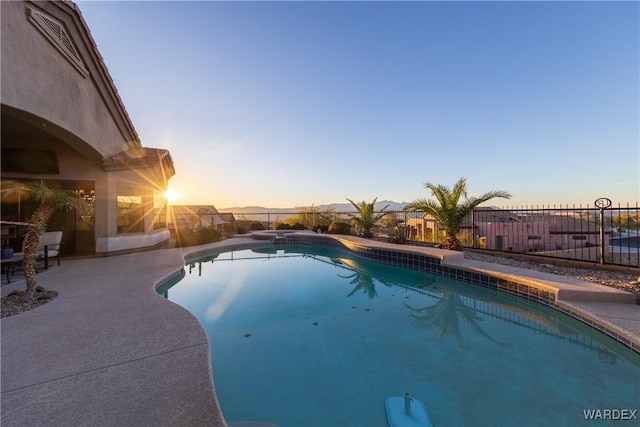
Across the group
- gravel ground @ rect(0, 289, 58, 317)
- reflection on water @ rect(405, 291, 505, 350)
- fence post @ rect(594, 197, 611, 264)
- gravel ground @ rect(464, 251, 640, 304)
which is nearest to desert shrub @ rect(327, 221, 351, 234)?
gravel ground @ rect(464, 251, 640, 304)

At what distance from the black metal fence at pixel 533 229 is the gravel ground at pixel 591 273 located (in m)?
0.47

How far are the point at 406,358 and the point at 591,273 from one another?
17.8 ft

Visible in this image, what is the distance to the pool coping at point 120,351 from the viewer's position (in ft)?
5.82

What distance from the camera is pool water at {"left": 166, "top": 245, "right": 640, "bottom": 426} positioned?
2.33m

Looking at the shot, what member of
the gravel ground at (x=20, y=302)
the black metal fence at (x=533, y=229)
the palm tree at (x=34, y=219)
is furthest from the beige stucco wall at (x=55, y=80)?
the black metal fence at (x=533, y=229)

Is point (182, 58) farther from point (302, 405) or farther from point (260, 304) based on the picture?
point (302, 405)

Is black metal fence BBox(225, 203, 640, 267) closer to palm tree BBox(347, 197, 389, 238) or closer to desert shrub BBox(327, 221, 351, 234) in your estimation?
desert shrub BBox(327, 221, 351, 234)

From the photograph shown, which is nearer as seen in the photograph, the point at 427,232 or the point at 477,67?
the point at 477,67

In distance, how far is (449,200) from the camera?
8.33 metres

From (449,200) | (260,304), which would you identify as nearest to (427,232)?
(449,200)

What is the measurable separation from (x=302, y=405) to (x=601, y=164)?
1559cm

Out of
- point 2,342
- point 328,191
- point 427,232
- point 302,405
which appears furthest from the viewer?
point 328,191

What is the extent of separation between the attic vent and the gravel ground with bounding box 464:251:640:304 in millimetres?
12071

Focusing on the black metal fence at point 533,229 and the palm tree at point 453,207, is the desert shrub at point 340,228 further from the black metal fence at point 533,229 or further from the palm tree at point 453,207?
the palm tree at point 453,207
